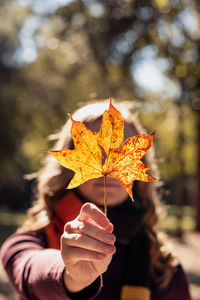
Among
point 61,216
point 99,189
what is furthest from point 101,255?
point 61,216

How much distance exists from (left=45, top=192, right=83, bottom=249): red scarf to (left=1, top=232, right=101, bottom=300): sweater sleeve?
73mm

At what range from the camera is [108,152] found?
1.09 metres

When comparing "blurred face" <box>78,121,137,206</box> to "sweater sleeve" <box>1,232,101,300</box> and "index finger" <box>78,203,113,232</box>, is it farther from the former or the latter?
"index finger" <box>78,203,113,232</box>

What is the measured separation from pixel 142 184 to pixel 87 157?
4.08 ft

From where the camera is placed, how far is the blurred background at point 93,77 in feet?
30.6

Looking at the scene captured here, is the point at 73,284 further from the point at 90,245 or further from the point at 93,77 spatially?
the point at 93,77

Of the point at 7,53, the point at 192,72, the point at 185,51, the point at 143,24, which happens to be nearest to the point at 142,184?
the point at 192,72

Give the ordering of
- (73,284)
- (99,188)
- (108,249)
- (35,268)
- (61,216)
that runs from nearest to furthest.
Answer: (108,249) → (73,284) → (35,268) → (99,188) → (61,216)

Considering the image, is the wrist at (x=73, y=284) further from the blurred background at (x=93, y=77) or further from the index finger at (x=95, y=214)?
the blurred background at (x=93, y=77)

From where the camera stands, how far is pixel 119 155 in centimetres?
109

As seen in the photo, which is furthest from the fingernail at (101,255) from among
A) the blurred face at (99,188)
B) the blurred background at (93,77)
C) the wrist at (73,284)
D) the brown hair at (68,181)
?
the blurred background at (93,77)

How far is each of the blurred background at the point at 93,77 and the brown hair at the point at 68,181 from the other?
6.18 meters

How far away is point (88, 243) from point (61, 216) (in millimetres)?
821

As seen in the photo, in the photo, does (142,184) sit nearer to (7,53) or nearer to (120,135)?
(120,135)
